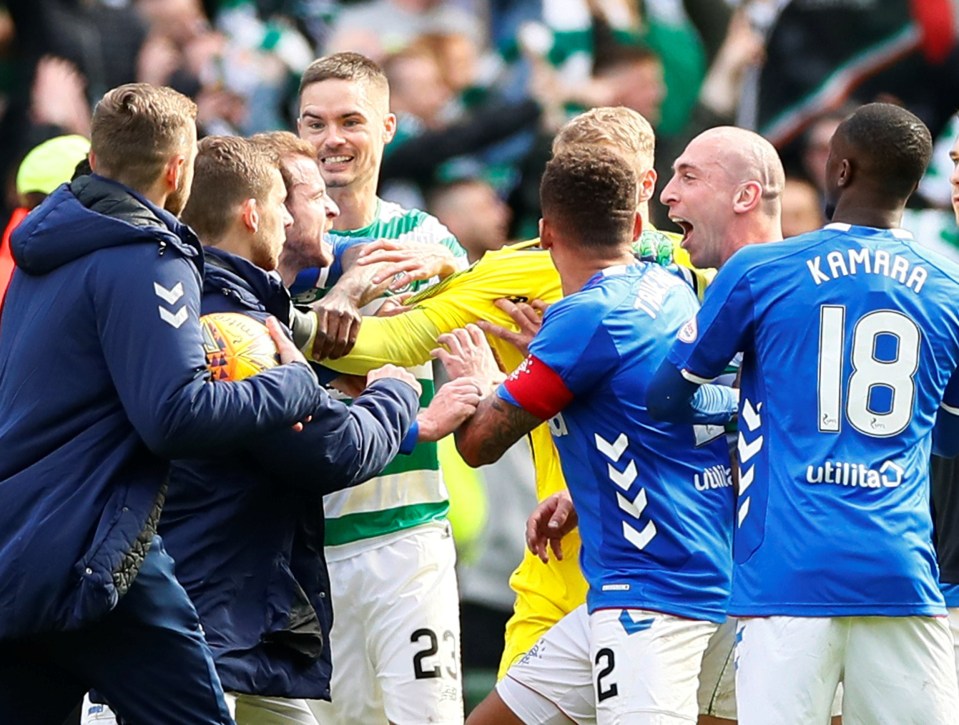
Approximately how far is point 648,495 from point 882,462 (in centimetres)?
77

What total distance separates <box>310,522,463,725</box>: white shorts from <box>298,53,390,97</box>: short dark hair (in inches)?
73.7

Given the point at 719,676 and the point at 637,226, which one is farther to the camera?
the point at 719,676

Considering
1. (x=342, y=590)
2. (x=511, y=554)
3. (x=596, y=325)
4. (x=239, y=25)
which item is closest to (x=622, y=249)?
(x=596, y=325)

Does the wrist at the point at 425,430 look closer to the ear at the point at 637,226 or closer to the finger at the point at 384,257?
the finger at the point at 384,257

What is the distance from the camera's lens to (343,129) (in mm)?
7152

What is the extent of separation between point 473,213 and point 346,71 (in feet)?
9.91

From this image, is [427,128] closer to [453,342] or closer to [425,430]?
[453,342]

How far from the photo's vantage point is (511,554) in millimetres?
10047

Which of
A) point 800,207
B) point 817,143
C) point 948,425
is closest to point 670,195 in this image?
point 948,425

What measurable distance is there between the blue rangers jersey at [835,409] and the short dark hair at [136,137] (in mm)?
1605

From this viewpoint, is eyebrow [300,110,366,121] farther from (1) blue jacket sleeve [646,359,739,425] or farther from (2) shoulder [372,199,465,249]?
(1) blue jacket sleeve [646,359,739,425]

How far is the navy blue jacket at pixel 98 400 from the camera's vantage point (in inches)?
181

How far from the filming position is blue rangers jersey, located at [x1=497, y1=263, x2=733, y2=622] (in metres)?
5.37

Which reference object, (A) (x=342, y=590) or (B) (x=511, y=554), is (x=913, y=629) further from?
(B) (x=511, y=554)
